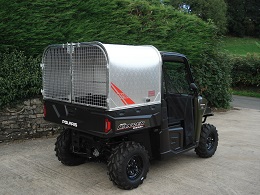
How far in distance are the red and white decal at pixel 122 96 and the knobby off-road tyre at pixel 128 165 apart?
60 centimetres

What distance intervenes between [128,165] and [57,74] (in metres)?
1.75

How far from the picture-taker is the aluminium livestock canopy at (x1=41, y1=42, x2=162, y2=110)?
13.1 ft

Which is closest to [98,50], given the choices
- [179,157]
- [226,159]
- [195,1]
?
[179,157]

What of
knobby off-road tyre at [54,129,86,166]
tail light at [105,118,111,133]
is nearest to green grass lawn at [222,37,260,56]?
knobby off-road tyre at [54,129,86,166]

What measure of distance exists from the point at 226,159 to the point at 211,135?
1.69 feet

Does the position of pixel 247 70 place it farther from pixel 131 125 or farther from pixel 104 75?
pixel 104 75

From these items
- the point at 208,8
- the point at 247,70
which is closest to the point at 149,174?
the point at 247,70

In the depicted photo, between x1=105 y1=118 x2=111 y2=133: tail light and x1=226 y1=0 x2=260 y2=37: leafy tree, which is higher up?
x1=226 y1=0 x2=260 y2=37: leafy tree

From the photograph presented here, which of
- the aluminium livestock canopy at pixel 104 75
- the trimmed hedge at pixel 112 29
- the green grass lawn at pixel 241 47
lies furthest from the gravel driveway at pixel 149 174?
the green grass lawn at pixel 241 47

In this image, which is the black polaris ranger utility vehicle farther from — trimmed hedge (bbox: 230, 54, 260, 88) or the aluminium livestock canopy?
trimmed hedge (bbox: 230, 54, 260, 88)

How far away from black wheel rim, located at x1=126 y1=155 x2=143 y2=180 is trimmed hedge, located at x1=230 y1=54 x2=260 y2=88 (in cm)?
1622

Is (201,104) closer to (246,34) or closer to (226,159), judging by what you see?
(226,159)

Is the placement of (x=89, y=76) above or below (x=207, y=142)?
above

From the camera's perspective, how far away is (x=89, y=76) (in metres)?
4.33
